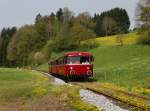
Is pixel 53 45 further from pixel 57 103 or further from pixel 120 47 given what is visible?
pixel 57 103

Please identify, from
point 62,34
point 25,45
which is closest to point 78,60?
point 62,34

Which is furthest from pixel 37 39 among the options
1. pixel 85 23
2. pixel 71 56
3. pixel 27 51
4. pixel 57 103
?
pixel 57 103

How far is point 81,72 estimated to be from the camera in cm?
4578

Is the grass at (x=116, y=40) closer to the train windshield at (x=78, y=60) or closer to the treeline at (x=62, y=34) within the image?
the treeline at (x=62, y=34)

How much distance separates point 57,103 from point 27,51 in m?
138

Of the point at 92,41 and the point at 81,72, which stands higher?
the point at 92,41

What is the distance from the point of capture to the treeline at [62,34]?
13162 cm

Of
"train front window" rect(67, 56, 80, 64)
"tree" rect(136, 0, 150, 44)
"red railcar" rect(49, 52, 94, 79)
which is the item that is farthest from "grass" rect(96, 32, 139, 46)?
→ "train front window" rect(67, 56, 80, 64)

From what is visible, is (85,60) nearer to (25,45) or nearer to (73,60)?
(73,60)

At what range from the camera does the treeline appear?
432 feet

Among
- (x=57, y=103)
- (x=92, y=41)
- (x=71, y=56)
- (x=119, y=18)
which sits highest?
(x=119, y=18)

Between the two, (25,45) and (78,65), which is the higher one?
(25,45)

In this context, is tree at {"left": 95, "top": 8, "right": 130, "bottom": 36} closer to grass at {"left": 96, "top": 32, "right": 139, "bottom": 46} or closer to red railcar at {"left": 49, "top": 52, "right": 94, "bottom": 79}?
grass at {"left": 96, "top": 32, "right": 139, "bottom": 46}

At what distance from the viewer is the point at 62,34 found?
131125 mm
